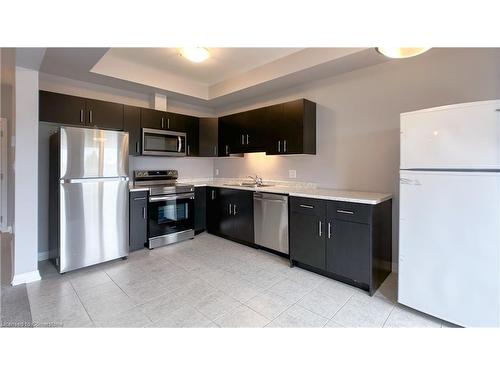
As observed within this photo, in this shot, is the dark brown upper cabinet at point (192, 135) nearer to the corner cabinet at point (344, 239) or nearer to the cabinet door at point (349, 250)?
the corner cabinet at point (344, 239)

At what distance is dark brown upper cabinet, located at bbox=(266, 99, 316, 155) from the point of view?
3.11 metres

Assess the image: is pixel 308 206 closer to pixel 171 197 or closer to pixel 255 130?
pixel 255 130

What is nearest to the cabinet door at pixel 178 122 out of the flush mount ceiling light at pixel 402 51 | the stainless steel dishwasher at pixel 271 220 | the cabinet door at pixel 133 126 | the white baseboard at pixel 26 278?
the cabinet door at pixel 133 126

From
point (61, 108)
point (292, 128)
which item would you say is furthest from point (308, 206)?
point (61, 108)

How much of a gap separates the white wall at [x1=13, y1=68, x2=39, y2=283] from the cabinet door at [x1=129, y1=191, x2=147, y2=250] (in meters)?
1.00

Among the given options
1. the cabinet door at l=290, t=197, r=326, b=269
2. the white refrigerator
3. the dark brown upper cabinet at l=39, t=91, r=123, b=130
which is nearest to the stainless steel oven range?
the dark brown upper cabinet at l=39, t=91, r=123, b=130

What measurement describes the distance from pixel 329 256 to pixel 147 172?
9.99 feet

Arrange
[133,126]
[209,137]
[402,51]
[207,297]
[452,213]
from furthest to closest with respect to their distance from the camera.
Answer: [209,137] → [133,126] → [207,297] → [452,213] → [402,51]

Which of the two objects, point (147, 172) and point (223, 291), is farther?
point (147, 172)

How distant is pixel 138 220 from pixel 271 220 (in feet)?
6.20

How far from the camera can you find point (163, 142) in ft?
12.4
